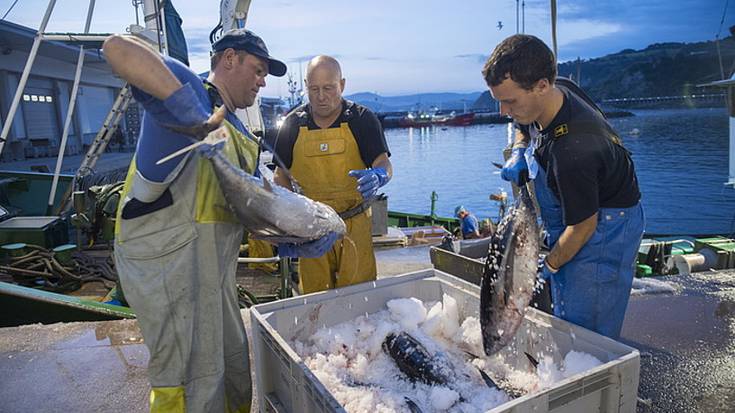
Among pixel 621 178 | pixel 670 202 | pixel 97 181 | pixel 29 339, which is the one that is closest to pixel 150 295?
pixel 621 178

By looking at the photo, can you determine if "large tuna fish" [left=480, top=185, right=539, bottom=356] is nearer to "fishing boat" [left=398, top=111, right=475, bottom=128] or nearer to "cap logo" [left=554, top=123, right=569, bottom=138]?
"cap logo" [left=554, top=123, right=569, bottom=138]

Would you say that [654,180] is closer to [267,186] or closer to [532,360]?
[532,360]

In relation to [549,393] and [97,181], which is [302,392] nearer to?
[549,393]

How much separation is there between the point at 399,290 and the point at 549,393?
4.36 feet

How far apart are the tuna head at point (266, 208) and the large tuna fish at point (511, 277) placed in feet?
2.75

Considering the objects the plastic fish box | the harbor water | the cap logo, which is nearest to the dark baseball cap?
the plastic fish box

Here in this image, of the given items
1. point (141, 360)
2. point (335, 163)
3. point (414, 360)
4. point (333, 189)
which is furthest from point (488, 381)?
point (141, 360)

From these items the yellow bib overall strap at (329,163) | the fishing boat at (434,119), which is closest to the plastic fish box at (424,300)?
the yellow bib overall strap at (329,163)

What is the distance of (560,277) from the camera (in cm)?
226

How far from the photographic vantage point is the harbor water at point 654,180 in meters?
29.0

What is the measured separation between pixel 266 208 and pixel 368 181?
1.16 metres

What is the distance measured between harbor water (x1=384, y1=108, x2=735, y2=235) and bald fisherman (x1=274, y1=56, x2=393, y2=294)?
23408 mm

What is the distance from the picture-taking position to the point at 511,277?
2.11 metres

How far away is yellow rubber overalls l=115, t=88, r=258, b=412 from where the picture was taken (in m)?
1.83
